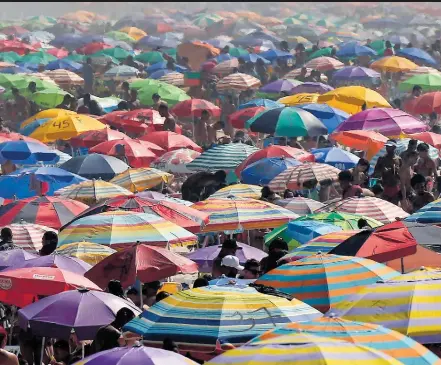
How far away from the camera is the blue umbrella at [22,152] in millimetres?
19719

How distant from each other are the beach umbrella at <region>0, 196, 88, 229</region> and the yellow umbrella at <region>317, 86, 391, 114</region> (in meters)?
11.5

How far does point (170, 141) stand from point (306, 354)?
49.8 feet

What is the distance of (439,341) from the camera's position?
324 inches

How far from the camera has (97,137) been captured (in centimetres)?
2164

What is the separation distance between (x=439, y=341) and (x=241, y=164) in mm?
10696

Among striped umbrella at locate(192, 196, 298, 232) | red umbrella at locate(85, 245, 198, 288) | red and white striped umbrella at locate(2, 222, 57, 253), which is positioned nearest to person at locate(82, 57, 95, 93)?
striped umbrella at locate(192, 196, 298, 232)

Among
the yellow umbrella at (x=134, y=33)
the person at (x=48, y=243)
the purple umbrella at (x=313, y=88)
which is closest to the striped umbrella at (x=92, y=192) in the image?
the person at (x=48, y=243)

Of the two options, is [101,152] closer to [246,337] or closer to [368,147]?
[368,147]

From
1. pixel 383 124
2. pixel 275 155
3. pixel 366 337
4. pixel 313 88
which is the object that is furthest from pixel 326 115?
pixel 366 337

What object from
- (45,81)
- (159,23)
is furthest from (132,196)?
(159,23)

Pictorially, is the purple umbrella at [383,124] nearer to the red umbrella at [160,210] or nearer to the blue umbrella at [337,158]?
the blue umbrella at [337,158]

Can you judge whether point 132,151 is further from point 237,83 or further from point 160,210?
point 237,83

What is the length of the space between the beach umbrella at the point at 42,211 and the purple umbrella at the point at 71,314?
479cm

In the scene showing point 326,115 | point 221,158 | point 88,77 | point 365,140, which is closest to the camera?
point 221,158
